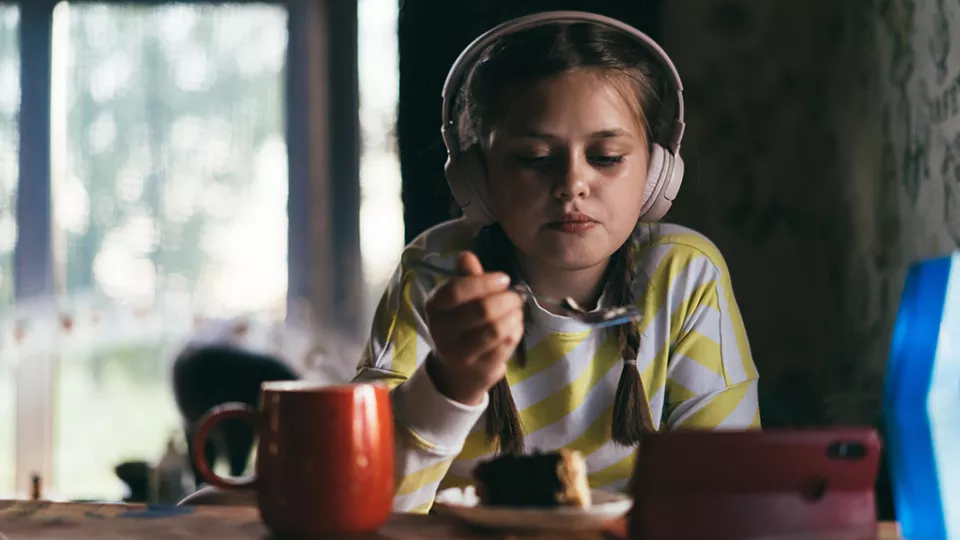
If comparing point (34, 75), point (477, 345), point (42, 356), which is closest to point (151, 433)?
point (42, 356)

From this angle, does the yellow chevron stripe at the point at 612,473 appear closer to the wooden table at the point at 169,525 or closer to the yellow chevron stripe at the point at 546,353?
the yellow chevron stripe at the point at 546,353

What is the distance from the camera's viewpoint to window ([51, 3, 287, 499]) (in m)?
2.97

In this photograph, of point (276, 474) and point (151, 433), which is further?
point (151, 433)

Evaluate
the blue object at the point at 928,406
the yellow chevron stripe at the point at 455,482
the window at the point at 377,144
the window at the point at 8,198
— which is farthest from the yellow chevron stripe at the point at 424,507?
the window at the point at 8,198

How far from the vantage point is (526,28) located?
121cm

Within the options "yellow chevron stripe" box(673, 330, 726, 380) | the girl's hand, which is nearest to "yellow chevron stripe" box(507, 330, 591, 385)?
"yellow chevron stripe" box(673, 330, 726, 380)

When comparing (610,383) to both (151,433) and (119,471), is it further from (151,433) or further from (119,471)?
(151,433)

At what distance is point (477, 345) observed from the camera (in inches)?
32.5

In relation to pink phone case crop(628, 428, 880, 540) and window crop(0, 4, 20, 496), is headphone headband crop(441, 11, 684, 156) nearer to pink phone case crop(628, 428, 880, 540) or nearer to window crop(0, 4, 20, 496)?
pink phone case crop(628, 428, 880, 540)

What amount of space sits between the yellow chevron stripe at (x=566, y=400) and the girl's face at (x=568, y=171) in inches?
5.0

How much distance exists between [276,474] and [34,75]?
275 cm

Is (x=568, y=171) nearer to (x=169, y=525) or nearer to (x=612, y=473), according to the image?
(x=612, y=473)

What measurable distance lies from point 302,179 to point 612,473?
2.12 meters

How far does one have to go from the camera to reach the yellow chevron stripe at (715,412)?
45.8 inches
